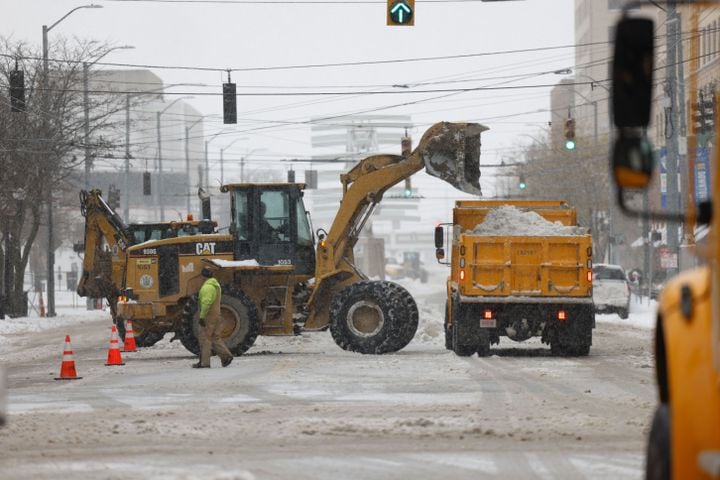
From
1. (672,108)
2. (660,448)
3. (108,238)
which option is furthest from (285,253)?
(660,448)

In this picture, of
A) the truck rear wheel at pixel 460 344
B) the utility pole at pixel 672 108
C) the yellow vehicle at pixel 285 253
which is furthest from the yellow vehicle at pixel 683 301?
the utility pole at pixel 672 108

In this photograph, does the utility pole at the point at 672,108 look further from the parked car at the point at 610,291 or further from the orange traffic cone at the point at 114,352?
the orange traffic cone at the point at 114,352

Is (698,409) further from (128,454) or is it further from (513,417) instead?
(513,417)

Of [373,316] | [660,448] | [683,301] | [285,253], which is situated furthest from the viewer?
[285,253]

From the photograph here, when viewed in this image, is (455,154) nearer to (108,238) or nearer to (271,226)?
(271,226)

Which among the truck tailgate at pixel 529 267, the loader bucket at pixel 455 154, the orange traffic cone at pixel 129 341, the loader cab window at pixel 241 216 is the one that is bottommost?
the orange traffic cone at pixel 129 341

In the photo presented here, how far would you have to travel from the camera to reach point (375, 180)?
2933 cm

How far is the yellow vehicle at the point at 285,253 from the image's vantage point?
2862 cm

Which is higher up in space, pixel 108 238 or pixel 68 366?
pixel 108 238

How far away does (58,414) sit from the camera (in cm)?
1673

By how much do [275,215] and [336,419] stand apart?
1394 centimetres

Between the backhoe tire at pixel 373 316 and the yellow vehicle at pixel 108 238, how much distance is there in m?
6.45

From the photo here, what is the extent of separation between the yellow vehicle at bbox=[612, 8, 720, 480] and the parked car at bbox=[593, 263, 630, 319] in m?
40.4

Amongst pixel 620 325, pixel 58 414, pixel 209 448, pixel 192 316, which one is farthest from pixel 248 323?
pixel 620 325
